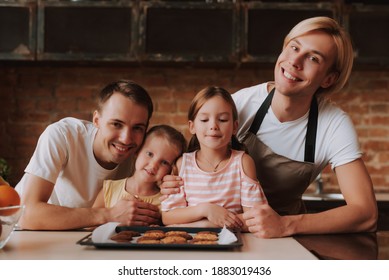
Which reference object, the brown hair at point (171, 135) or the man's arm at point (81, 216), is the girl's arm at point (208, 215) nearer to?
the man's arm at point (81, 216)

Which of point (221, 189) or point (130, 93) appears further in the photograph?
point (130, 93)

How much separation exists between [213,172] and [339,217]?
26cm

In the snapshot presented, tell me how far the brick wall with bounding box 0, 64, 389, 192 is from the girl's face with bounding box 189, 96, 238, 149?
1.30m

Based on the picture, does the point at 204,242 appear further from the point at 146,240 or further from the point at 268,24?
the point at 268,24

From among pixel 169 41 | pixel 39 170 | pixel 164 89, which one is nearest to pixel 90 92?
pixel 164 89

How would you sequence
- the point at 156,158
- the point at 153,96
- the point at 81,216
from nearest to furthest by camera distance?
the point at 81,216 < the point at 156,158 < the point at 153,96

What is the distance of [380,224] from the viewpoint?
78.8 inches

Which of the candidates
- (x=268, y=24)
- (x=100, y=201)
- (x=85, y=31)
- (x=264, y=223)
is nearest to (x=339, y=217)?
(x=264, y=223)

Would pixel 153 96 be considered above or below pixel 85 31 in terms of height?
below

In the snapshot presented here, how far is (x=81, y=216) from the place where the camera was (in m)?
1.01

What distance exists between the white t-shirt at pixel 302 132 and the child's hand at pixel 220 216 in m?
0.31

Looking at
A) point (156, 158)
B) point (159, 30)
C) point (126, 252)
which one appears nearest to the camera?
point (126, 252)

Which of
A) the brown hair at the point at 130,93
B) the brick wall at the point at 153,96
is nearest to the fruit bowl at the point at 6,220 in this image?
the brown hair at the point at 130,93
